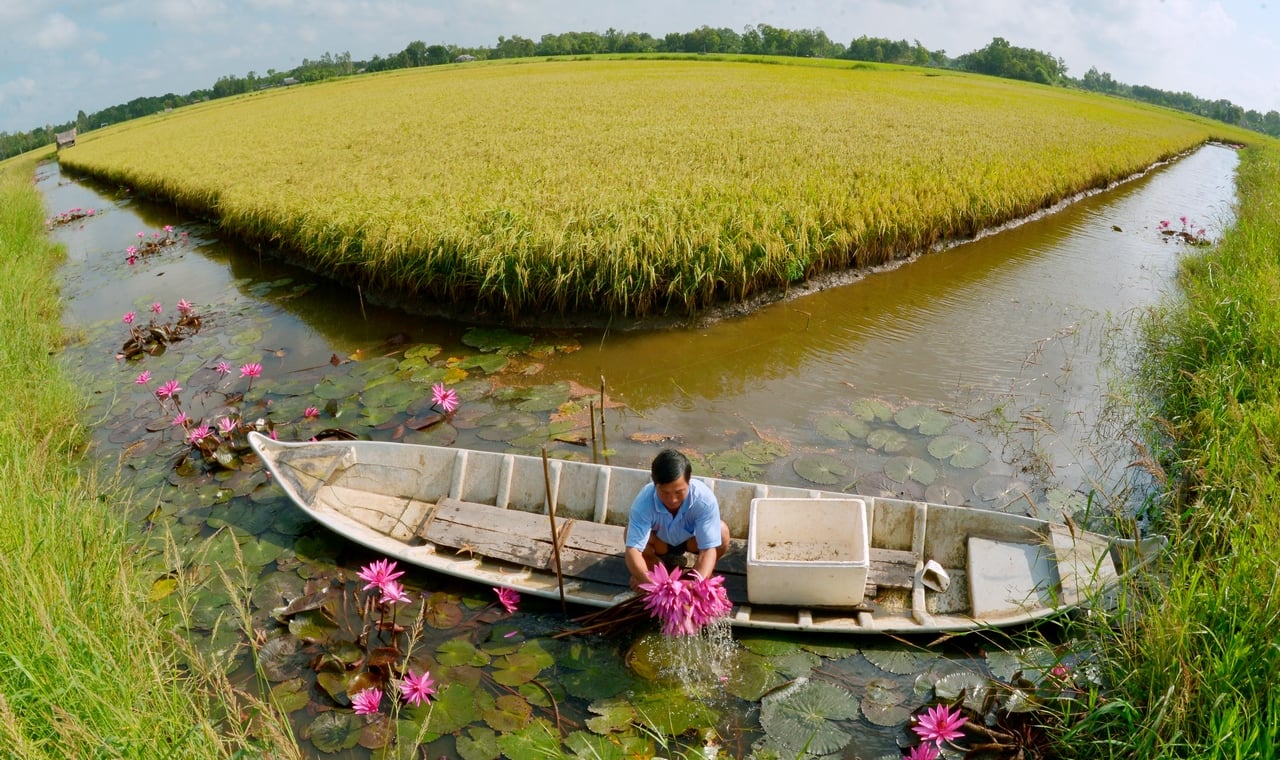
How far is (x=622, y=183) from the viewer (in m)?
10.5

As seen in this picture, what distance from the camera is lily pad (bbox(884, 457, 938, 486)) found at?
17.5 feet

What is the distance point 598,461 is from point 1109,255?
376 inches

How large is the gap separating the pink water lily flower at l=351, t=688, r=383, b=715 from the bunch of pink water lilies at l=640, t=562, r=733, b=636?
4.39 feet

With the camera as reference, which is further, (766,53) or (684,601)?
(766,53)

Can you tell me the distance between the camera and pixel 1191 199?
16141 millimetres

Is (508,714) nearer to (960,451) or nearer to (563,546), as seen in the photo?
(563,546)

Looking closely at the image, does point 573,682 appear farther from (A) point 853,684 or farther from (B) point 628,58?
(B) point 628,58

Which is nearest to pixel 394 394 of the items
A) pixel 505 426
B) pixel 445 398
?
pixel 445 398

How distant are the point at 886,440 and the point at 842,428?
380 mm

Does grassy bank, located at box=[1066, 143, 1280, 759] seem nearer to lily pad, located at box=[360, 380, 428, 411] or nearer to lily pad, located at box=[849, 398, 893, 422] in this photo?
lily pad, located at box=[849, 398, 893, 422]

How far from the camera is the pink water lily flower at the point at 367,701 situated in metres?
3.38

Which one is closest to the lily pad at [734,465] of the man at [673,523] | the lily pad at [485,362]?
the man at [673,523]

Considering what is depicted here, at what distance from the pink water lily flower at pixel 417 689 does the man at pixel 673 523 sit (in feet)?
3.64

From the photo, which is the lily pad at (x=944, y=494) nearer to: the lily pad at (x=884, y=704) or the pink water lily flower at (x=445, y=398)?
the lily pad at (x=884, y=704)
